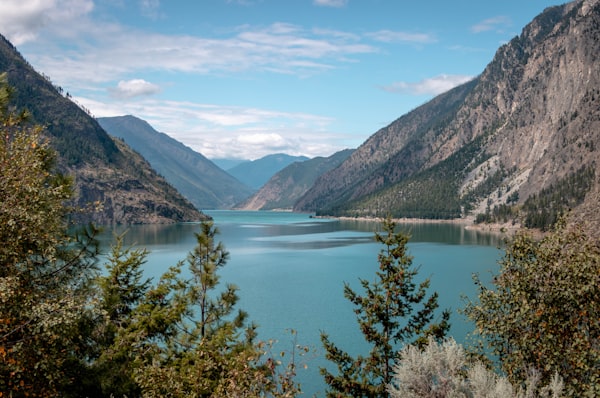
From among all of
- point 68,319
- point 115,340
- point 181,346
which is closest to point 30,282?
point 68,319

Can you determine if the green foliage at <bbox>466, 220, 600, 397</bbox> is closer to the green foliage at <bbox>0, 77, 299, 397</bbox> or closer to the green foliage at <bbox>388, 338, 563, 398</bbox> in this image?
the green foliage at <bbox>388, 338, 563, 398</bbox>

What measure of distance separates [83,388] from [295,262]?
333ft

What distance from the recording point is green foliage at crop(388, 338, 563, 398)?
48.7 ft

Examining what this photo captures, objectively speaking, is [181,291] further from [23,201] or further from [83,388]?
[23,201]

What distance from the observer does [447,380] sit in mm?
15383

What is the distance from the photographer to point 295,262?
119000mm

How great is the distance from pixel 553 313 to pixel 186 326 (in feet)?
54.2

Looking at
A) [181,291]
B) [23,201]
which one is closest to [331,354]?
[181,291]

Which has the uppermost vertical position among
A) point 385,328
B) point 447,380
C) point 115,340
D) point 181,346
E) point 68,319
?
point 68,319

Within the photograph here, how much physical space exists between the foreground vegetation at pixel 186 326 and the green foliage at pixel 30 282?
1.6 inches

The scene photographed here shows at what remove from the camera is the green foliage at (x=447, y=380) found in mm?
14836

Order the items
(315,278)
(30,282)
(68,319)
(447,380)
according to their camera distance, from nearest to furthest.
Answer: (68,319), (30,282), (447,380), (315,278)

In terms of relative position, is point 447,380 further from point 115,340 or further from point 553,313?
point 115,340

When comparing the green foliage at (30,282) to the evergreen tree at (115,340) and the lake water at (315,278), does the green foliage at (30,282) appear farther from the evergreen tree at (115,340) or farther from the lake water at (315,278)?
the lake water at (315,278)
